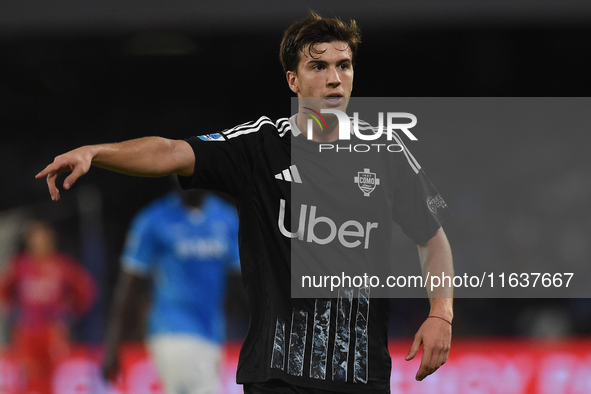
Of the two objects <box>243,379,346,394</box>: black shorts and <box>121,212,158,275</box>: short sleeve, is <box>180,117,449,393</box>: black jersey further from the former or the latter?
<box>121,212,158,275</box>: short sleeve

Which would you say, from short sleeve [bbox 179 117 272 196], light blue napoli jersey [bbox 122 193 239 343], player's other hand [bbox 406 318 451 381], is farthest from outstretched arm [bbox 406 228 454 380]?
light blue napoli jersey [bbox 122 193 239 343]

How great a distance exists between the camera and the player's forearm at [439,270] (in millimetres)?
2961

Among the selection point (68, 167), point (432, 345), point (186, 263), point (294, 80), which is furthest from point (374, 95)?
point (68, 167)

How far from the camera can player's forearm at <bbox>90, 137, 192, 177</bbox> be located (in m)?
2.62

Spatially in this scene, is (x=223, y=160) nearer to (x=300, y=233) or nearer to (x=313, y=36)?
(x=300, y=233)

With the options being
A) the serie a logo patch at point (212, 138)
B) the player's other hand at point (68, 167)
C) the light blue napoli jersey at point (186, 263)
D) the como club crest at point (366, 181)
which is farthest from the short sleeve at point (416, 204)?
the light blue napoli jersey at point (186, 263)

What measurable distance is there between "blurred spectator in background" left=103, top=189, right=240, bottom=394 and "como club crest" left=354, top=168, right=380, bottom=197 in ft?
9.53

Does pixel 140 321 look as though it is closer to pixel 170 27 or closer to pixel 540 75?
pixel 170 27

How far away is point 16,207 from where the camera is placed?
9516 millimetres

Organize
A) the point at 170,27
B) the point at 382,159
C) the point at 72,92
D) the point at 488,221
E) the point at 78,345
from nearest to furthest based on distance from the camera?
the point at 382,159
the point at 78,345
the point at 170,27
the point at 488,221
the point at 72,92

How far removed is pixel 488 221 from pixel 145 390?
4.85 meters

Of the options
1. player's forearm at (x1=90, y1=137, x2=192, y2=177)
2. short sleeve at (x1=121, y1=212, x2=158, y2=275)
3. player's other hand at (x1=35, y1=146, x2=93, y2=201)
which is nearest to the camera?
player's other hand at (x1=35, y1=146, x2=93, y2=201)

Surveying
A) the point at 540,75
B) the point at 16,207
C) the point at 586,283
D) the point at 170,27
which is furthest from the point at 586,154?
the point at 16,207

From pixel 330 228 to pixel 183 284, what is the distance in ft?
9.73
